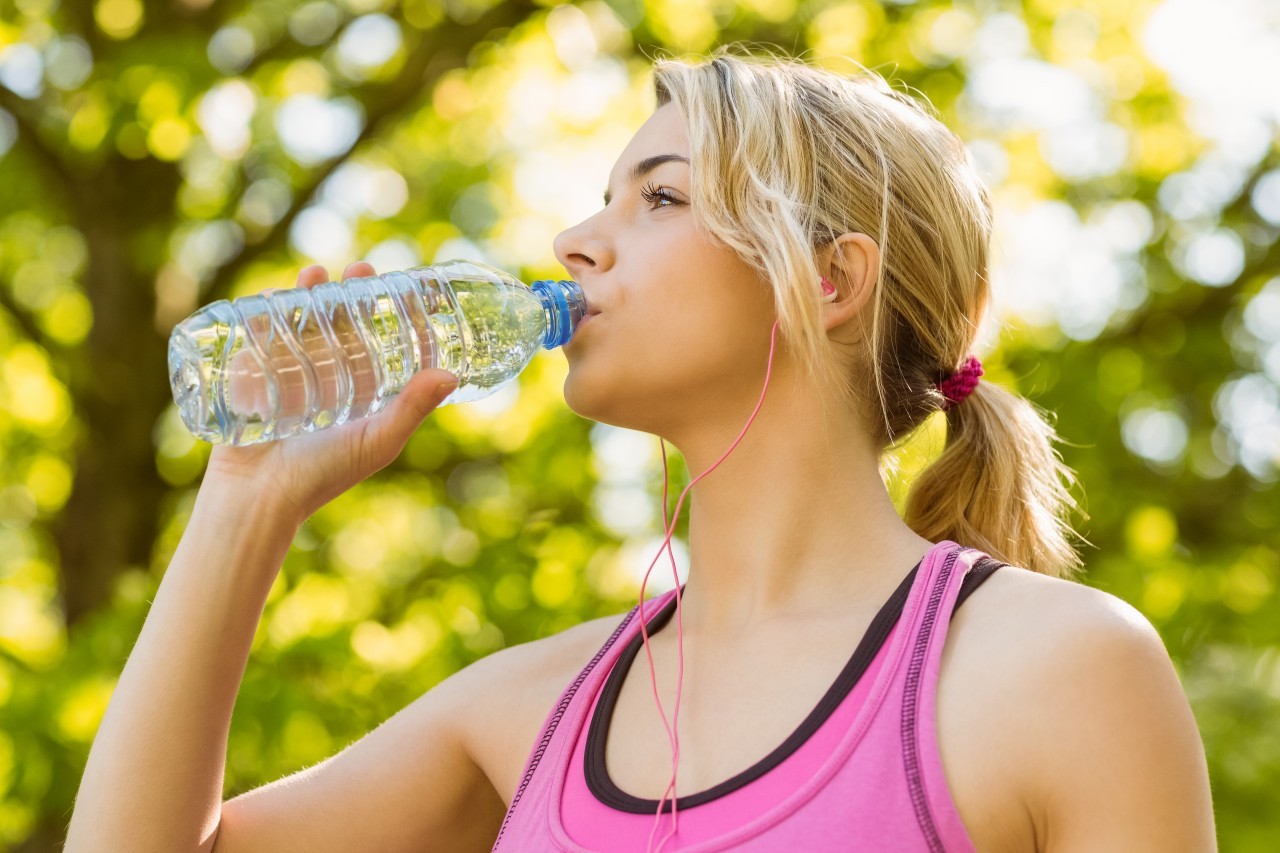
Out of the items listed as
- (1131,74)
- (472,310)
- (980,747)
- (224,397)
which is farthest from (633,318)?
(1131,74)

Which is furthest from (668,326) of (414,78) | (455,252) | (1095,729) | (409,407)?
(414,78)

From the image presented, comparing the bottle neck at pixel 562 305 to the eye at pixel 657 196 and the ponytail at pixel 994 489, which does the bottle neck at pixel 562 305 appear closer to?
the eye at pixel 657 196

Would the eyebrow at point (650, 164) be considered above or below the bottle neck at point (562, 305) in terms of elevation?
above

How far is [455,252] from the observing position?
20.4 feet

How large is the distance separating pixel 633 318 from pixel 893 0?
4.97m

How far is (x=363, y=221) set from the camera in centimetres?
658

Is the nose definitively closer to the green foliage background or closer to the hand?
the hand

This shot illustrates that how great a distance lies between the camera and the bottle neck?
210cm

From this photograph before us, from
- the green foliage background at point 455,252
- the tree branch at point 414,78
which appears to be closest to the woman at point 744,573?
the green foliage background at point 455,252

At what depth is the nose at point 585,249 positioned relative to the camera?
6.95ft

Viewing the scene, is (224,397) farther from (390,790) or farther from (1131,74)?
(1131,74)

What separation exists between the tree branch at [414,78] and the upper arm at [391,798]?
14.1ft

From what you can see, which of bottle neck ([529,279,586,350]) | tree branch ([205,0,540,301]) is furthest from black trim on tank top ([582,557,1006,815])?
tree branch ([205,0,540,301])

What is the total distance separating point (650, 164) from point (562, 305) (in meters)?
0.30
